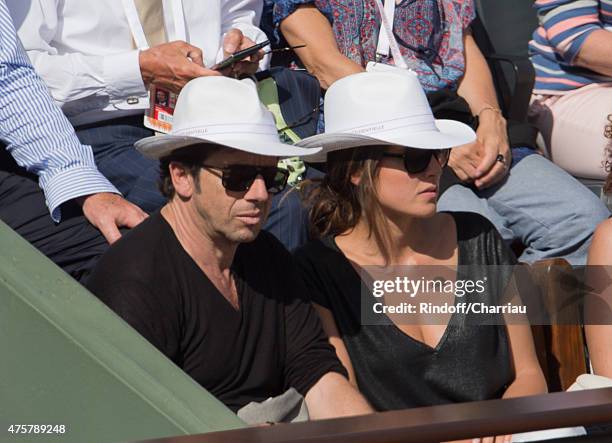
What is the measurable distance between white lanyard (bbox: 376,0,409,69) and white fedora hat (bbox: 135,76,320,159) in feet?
3.59

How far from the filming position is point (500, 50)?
169 inches

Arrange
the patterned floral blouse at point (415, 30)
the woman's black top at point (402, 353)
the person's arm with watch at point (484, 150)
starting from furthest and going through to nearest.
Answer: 1. the patterned floral blouse at point (415, 30)
2. the person's arm with watch at point (484, 150)
3. the woman's black top at point (402, 353)

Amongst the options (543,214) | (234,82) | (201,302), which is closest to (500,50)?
(543,214)

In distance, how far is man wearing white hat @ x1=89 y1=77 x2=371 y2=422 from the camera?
90.5 inches

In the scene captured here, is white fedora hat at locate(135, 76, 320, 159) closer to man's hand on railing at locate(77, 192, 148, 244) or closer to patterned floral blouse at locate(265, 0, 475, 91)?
man's hand on railing at locate(77, 192, 148, 244)

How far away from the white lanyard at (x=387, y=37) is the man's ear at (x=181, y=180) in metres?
1.28

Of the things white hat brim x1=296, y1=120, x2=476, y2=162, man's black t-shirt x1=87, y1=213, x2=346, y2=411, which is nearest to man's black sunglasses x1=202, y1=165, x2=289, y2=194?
man's black t-shirt x1=87, y1=213, x2=346, y2=411

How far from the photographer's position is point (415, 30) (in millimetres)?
3721

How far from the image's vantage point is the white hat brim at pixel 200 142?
236 centimetres

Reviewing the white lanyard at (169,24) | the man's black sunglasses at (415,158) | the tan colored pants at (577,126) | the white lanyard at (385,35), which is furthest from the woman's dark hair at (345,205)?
the tan colored pants at (577,126)

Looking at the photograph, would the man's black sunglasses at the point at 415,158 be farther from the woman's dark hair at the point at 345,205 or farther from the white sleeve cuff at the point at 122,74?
the white sleeve cuff at the point at 122,74

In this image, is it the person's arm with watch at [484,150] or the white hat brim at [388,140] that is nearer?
the white hat brim at [388,140]

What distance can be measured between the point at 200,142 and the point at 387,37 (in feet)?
4.48

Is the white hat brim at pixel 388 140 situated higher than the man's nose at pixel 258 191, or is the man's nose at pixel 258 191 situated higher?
the man's nose at pixel 258 191
